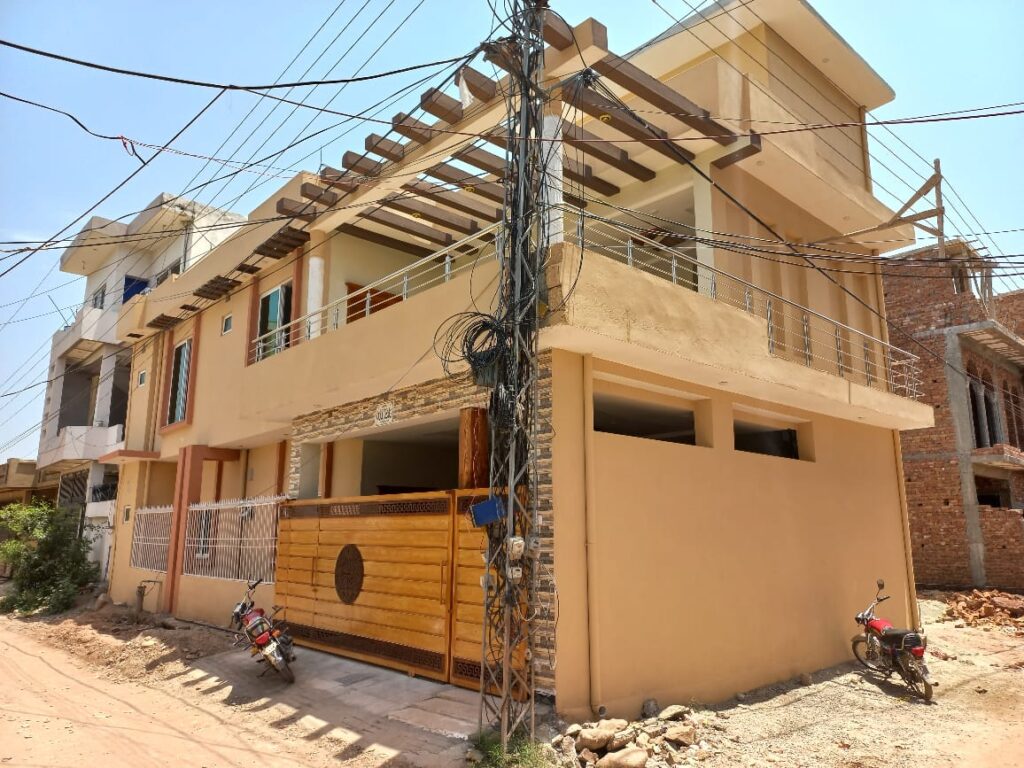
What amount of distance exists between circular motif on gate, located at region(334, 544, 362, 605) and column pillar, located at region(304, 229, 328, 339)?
422cm

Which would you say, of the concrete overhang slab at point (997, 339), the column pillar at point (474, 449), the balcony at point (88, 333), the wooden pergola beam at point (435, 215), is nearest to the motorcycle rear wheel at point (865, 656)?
the column pillar at point (474, 449)

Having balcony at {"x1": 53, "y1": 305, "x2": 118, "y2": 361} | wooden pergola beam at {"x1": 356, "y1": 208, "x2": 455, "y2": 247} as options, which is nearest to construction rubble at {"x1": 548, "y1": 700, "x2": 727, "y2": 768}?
wooden pergola beam at {"x1": 356, "y1": 208, "x2": 455, "y2": 247}

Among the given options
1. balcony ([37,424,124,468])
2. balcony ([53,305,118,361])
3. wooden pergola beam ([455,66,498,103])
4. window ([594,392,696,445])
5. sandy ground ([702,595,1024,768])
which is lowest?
sandy ground ([702,595,1024,768])

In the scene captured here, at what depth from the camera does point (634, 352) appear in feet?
24.4

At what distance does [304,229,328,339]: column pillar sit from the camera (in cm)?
1224

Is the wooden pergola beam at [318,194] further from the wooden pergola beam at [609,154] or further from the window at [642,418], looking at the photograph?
the window at [642,418]

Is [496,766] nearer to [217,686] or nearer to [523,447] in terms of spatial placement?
[523,447]

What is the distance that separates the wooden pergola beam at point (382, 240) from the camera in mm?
12766

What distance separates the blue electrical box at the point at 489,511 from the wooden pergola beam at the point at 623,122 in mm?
4396

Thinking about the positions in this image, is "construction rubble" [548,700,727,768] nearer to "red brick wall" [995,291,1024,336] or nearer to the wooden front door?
the wooden front door

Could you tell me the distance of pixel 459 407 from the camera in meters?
8.60

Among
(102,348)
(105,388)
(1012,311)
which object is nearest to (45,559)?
(105,388)

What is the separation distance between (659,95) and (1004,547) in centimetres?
1455

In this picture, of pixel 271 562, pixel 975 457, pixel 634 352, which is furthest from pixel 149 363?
pixel 975 457
